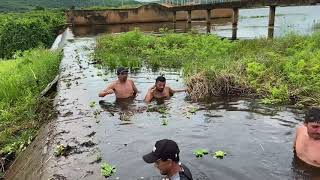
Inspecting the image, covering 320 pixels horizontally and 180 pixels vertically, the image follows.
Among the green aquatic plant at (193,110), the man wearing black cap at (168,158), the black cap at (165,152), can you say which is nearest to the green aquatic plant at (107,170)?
the man wearing black cap at (168,158)

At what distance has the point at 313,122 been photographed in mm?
6566

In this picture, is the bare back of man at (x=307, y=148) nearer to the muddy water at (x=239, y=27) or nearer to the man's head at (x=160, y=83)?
the man's head at (x=160, y=83)

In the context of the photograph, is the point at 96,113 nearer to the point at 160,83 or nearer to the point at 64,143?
the point at 160,83

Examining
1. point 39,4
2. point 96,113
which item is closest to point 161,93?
point 96,113

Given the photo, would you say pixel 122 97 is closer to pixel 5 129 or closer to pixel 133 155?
pixel 5 129

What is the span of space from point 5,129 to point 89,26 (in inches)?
1600

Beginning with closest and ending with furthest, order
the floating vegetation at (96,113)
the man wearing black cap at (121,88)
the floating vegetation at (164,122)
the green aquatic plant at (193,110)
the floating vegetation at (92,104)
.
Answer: the floating vegetation at (164,122), the floating vegetation at (96,113), the green aquatic plant at (193,110), the floating vegetation at (92,104), the man wearing black cap at (121,88)

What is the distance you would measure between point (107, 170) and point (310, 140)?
11.3 ft

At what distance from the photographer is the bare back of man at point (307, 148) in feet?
22.8

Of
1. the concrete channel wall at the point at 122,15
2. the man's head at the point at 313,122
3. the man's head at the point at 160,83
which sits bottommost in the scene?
the man's head at the point at 160,83

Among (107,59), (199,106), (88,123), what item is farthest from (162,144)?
(107,59)

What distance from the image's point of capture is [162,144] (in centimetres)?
492

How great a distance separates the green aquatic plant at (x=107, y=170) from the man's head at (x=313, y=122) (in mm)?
3331

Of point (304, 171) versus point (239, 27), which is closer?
point (304, 171)
